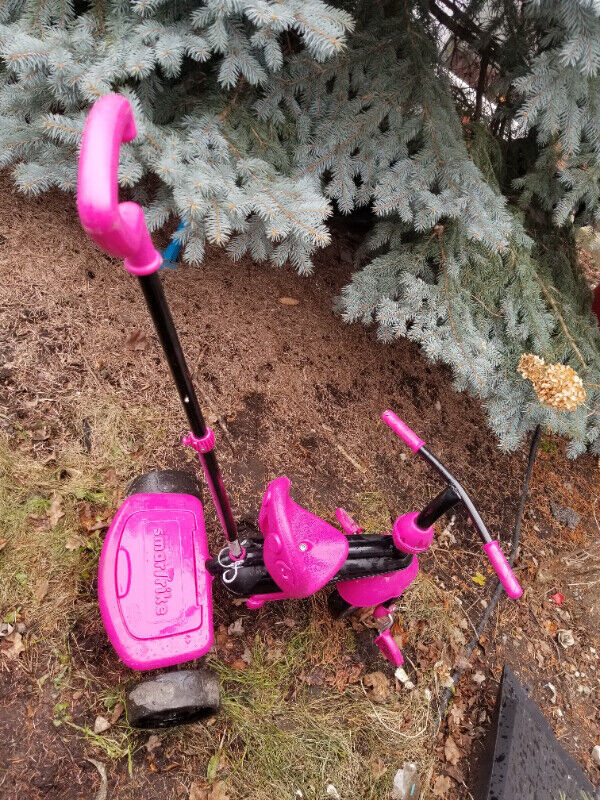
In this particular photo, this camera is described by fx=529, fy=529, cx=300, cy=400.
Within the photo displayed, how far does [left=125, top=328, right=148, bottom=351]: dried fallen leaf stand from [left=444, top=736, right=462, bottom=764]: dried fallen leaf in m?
2.06

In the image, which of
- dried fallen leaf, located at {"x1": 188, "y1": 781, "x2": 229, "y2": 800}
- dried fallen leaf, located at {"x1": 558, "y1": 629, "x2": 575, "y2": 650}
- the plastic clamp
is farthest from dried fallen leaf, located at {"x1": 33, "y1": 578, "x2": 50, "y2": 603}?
dried fallen leaf, located at {"x1": 558, "y1": 629, "x2": 575, "y2": 650}

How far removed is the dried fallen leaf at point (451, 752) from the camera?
203cm

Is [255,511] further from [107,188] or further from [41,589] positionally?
[107,188]

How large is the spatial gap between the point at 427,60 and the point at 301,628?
7.59 ft

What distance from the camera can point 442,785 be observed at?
6.49 feet

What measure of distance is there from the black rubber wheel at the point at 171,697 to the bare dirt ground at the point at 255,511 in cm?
20

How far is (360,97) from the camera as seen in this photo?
2035mm

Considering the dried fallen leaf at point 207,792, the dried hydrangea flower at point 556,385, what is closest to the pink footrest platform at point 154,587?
the dried fallen leaf at point 207,792

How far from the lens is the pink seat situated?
5.04 feet

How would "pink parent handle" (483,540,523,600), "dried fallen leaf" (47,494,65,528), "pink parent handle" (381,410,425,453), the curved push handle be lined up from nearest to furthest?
the curved push handle
"pink parent handle" (483,540,523,600)
"pink parent handle" (381,410,425,453)
"dried fallen leaf" (47,494,65,528)

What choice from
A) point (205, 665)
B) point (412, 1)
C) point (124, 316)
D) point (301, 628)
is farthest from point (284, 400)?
point (412, 1)

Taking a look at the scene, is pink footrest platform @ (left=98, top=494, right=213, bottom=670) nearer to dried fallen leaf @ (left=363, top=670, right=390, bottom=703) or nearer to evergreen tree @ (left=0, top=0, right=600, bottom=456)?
dried fallen leaf @ (left=363, top=670, right=390, bottom=703)

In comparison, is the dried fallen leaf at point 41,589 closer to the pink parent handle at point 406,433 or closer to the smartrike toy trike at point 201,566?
the smartrike toy trike at point 201,566

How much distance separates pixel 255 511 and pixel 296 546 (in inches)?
28.3
